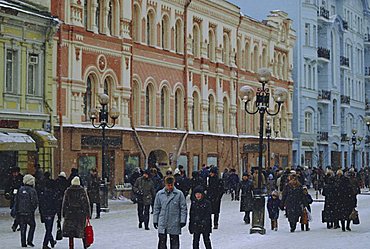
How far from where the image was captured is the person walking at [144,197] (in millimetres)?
23328

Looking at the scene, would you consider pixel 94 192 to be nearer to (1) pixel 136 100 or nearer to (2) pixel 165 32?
(1) pixel 136 100

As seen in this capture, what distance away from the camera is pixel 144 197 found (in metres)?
23.4

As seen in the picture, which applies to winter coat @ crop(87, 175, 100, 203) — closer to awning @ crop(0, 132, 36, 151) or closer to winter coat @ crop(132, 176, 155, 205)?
winter coat @ crop(132, 176, 155, 205)

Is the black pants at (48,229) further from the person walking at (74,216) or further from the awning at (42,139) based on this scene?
the awning at (42,139)

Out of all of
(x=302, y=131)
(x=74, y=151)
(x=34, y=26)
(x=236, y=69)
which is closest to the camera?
(x=34, y=26)

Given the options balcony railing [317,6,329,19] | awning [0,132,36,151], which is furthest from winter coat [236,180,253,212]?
balcony railing [317,6,329,19]

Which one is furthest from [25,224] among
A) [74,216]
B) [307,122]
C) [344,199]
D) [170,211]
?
[307,122]

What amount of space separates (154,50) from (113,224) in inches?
676

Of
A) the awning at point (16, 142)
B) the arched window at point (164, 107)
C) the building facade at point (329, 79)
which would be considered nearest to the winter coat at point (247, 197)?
the awning at point (16, 142)

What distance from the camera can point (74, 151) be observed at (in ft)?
111

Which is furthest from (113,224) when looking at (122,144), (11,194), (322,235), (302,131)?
(302,131)

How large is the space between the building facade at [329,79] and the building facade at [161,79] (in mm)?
5290

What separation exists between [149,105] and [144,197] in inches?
691

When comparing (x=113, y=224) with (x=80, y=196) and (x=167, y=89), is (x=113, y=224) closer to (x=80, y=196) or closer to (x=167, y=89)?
(x=80, y=196)
